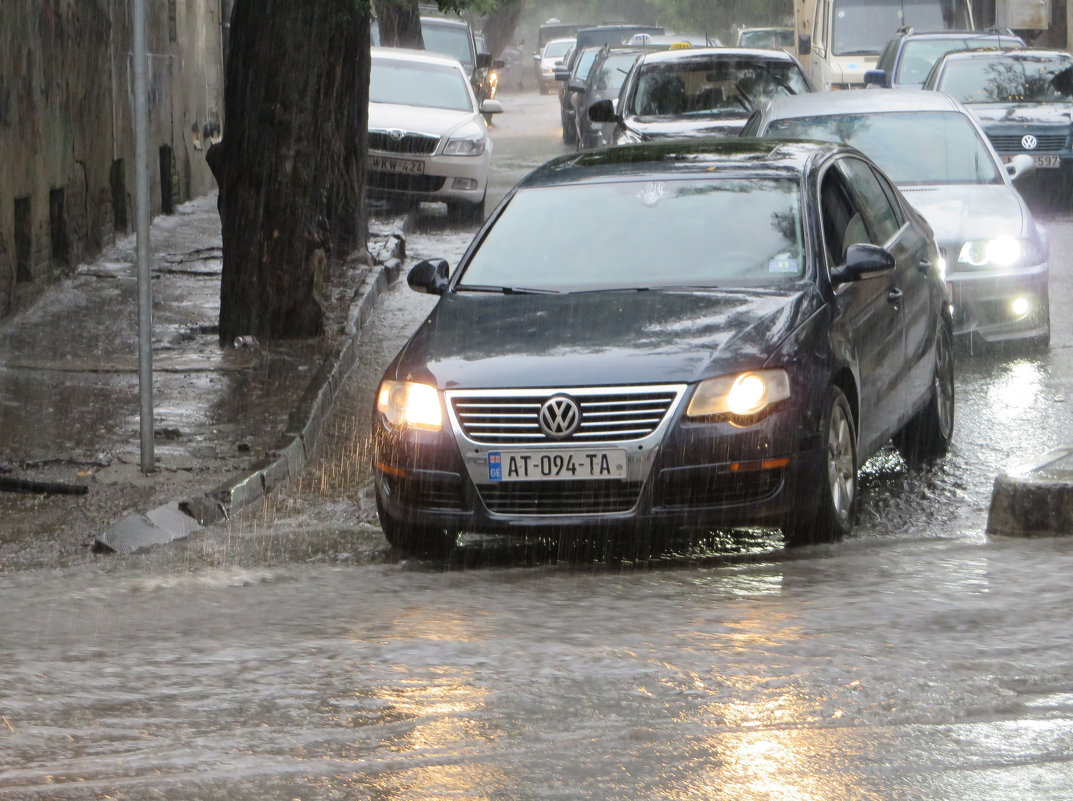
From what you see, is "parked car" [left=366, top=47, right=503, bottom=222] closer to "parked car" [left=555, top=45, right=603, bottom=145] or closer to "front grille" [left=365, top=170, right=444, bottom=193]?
"front grille" [left=365, top=170, right=444, bottom=193]

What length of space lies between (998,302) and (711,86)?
8128mm

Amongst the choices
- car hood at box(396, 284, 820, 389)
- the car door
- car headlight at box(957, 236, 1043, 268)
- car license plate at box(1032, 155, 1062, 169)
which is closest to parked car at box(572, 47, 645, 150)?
car license plate at box(1032, 155, 1062, 169)

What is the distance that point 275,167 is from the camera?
10953 millimetres

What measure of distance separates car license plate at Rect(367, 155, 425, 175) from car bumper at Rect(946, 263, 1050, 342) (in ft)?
32.4

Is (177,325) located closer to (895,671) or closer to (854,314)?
(854,314)

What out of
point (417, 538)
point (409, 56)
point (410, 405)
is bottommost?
point (417, 538)

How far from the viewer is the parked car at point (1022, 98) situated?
65.0 ft

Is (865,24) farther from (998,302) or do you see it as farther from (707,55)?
(998,302)

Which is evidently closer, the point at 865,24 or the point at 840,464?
the point at 840,464

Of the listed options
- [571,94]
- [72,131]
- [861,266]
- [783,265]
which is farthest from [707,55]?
[571,94]

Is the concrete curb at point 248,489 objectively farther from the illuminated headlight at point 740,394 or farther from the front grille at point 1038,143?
the front grille at point 1038,143

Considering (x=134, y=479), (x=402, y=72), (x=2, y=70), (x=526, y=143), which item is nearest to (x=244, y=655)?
(x=134, y=479)

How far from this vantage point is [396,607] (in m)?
5.92

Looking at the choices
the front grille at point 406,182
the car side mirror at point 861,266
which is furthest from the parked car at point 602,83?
the car side mirror at point 861,266
